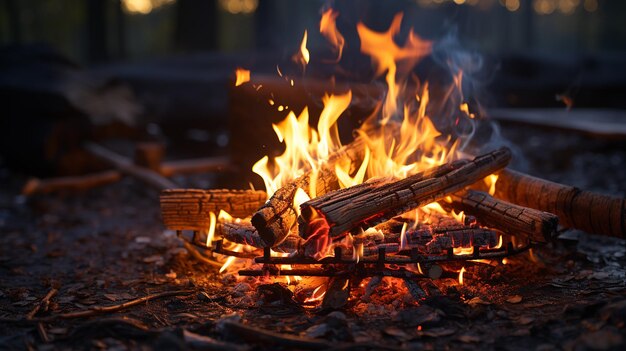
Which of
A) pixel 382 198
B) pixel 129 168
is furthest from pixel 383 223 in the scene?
pixel 129 168

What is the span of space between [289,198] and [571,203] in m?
2.24

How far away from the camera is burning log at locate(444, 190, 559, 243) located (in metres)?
4.01

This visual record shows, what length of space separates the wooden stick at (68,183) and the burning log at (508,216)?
562 cm

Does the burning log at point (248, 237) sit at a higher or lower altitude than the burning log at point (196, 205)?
lower

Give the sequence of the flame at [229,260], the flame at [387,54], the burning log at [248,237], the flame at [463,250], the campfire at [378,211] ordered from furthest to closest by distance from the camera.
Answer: the flame at [387,54]
the flame at [229,260]
the flame at [463,250]
the burning log at [248,237]
the campfire at [378,211]

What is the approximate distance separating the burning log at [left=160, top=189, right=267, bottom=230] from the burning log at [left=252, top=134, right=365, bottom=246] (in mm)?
654

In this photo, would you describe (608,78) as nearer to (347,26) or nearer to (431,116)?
(347,26)

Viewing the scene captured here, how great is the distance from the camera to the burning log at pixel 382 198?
12.5 feet

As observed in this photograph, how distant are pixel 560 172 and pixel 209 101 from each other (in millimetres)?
6321

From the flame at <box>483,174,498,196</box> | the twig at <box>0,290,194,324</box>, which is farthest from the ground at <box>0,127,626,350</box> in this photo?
the flame at <box>483,174,498,196</box>

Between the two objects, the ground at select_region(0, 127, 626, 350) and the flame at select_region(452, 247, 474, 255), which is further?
the flame at select_region(452, 247, 474, 255)

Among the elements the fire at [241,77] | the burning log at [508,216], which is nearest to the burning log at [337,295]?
the burning log at [508,216]

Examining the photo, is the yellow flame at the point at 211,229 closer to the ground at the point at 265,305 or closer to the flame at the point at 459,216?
the ground at the point at 265,305

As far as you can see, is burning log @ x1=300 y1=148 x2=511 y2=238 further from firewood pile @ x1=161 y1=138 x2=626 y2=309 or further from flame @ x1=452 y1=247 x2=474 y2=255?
flame @ x1=452 y1=247 x2=474 y2=255
